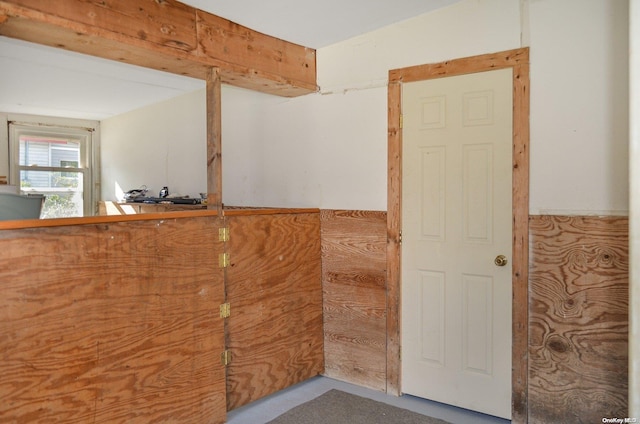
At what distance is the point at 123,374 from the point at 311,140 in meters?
2.01

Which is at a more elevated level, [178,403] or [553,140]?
[553,140]

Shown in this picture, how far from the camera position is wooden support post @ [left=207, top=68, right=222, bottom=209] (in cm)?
272

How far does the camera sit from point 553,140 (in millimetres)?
2488

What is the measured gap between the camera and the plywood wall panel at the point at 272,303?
283 centimetres

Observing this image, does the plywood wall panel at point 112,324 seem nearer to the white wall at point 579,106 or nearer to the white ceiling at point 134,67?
the white ceiling at point 134,67

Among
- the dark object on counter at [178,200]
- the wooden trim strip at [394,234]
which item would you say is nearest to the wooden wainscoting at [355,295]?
the wooden trim strip at [394,234]

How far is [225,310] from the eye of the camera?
2740mm

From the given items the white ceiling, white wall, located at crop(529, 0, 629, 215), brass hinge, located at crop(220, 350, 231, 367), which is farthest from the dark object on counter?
white wall, located at crop(529, 0, 629, 215)

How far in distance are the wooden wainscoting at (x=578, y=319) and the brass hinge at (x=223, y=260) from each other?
5.67ft

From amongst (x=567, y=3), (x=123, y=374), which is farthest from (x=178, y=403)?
(x=567, y=3)

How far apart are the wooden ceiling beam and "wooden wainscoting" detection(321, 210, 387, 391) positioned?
1.09 m

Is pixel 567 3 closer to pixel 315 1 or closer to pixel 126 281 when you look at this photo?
pixel 315 1

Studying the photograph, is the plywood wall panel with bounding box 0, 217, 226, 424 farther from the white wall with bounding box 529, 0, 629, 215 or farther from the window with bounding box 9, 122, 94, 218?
the window with bounding box 9, 122, 94, 218

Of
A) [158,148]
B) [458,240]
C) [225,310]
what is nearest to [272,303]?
[225,310]
